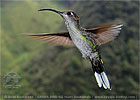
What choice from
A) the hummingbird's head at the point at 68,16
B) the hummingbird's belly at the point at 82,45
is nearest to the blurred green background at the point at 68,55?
the hummingbird's belly at the point at 82,45

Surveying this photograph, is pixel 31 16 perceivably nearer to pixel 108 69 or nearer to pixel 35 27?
pixel 35 27

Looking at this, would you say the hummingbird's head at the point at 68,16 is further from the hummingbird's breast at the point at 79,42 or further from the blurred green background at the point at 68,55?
the blurred green background at the point at 68,55

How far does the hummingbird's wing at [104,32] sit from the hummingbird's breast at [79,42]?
0.10 metres

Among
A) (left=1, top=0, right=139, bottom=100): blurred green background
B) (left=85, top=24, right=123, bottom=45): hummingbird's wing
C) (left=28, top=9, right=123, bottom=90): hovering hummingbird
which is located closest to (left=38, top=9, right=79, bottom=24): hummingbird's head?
(left=28, top=9, right=123, bottom=90): hovering hummingbird

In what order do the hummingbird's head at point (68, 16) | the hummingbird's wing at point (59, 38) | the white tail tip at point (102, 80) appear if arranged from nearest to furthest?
the hummingbird's head at point (68, 16) < the white tail tip at point (102, 80) < the hummingbird's wing at point (59, 38)

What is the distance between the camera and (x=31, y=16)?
39.9ft

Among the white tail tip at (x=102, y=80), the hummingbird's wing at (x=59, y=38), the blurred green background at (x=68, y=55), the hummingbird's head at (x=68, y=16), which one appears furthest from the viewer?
the blurred green background at (x=68, y=55)

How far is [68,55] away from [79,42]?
27.0 feet

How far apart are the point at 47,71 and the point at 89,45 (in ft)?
27.4

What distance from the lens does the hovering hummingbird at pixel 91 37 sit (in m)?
0.93

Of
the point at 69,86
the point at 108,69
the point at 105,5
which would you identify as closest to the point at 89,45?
the point at 69,86

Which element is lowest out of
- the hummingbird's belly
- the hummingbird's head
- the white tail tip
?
the white tail tip

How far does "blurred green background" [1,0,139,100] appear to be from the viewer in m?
8.03

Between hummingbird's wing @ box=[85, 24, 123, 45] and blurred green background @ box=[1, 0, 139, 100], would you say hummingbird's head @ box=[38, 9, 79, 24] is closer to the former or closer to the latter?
hummingbird's wing @ box=[85, 24, 123, 45]
